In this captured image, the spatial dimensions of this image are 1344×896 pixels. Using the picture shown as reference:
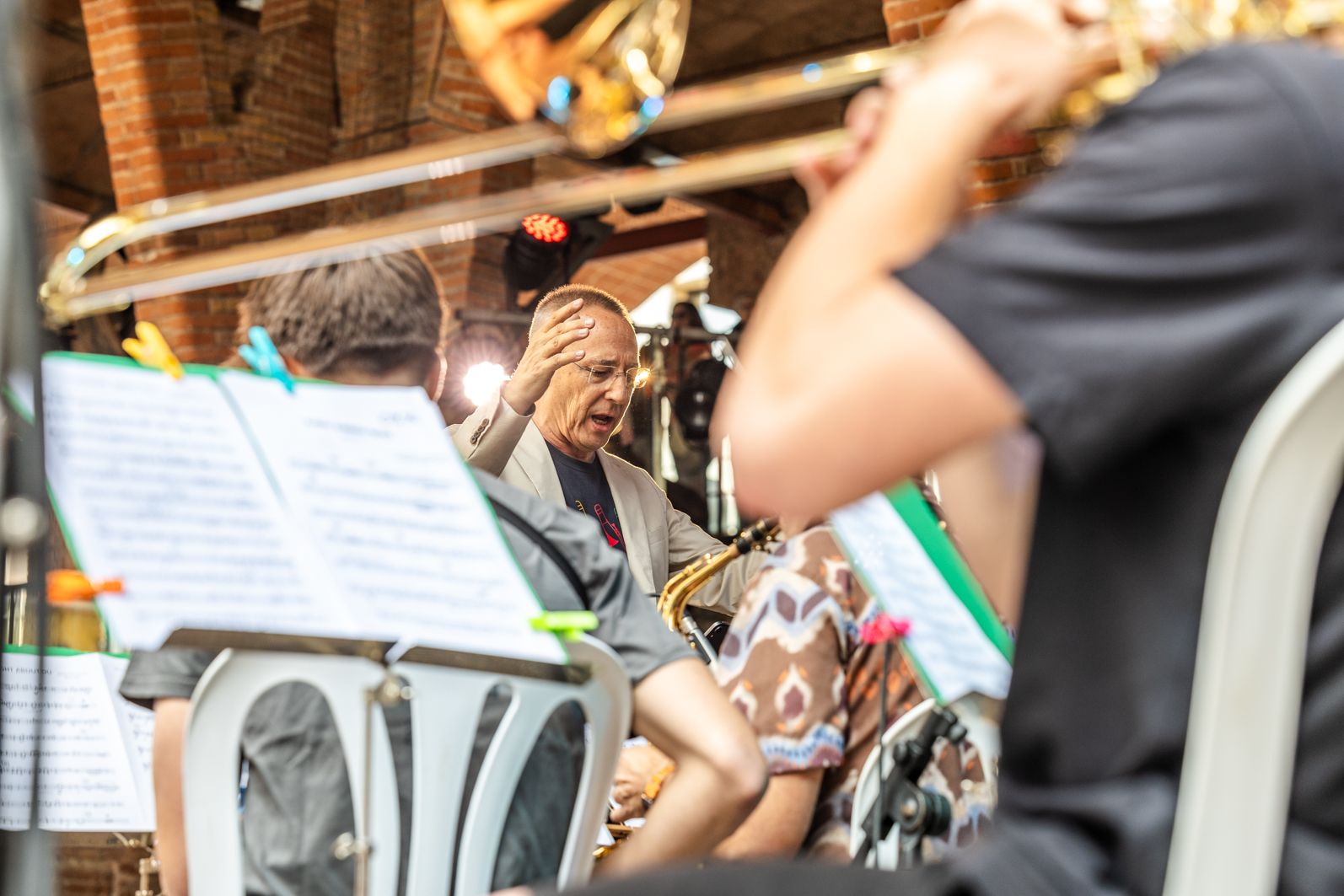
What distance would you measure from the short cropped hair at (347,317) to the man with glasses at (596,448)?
5.63ft

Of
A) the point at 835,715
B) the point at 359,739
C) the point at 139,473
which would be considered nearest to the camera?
the point at 139,473

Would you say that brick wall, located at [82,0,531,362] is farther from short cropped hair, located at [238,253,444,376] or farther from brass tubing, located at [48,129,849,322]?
brass tubing, located at [48,129,849,322]

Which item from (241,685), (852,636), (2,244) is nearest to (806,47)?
(852,636)

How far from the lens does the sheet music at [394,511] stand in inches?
56.0

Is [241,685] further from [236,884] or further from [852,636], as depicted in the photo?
[852,636]

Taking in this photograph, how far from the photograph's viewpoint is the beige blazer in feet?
11.9

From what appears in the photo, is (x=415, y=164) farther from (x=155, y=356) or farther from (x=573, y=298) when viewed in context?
(x=573, y=298)

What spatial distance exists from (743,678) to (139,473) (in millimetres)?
1406

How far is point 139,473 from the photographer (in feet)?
4.25

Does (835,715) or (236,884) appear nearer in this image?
(236,884)

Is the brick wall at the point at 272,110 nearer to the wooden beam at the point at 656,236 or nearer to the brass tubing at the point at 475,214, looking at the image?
the wooden beam at the point at 656,236

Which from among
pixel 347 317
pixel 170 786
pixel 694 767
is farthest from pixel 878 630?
pixel 170 786

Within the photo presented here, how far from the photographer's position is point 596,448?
165 inches

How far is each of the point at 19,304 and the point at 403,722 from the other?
104 cm
